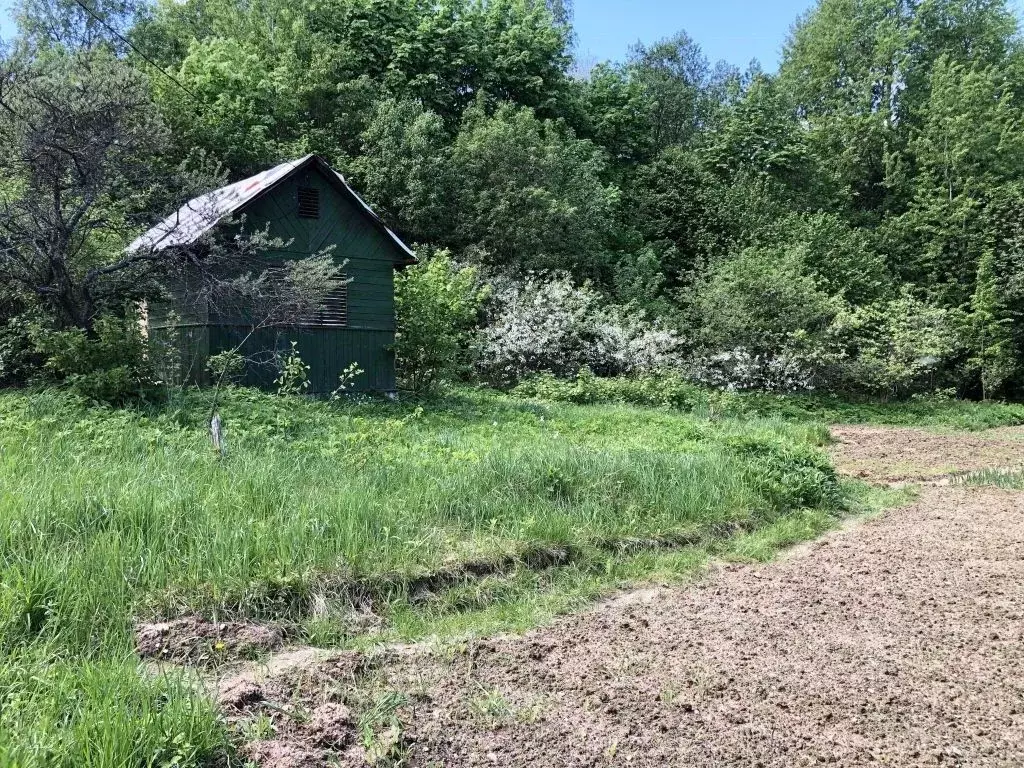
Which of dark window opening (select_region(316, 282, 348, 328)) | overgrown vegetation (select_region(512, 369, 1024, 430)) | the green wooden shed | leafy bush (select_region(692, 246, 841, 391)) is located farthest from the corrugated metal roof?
leafy bush (select_region(692, 246, 841, 391))

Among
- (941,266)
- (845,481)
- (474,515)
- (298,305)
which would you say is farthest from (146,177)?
(941,266)

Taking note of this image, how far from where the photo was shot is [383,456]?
6.82 m

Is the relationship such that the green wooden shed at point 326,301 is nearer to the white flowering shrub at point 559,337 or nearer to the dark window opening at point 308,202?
the dark window opening at point 308,202

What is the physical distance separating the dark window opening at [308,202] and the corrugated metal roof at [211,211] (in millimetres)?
439

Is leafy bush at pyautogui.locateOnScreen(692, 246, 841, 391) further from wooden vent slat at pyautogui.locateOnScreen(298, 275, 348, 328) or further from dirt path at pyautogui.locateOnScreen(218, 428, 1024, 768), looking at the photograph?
dirt path at pyautogui.locateOnScreen(218, 428, 1024, 768)

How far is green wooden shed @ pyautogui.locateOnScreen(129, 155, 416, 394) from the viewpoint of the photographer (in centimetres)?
1293

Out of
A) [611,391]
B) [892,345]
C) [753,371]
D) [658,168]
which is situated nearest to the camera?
[611,391]

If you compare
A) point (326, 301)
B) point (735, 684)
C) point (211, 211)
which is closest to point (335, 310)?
point (326, 301)

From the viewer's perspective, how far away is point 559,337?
2006 centimetres

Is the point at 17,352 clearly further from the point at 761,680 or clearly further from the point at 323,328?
the point at 761,680

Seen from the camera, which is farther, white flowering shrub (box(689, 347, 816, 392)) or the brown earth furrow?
white flowering shrub (box(689, 347, 816, 392))

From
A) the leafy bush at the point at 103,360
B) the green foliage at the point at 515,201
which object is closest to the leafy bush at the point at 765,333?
the green foliage at the point at 515,201

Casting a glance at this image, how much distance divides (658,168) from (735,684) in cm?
2894

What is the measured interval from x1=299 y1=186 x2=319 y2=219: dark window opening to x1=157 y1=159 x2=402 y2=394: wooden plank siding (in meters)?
A: 0.08
